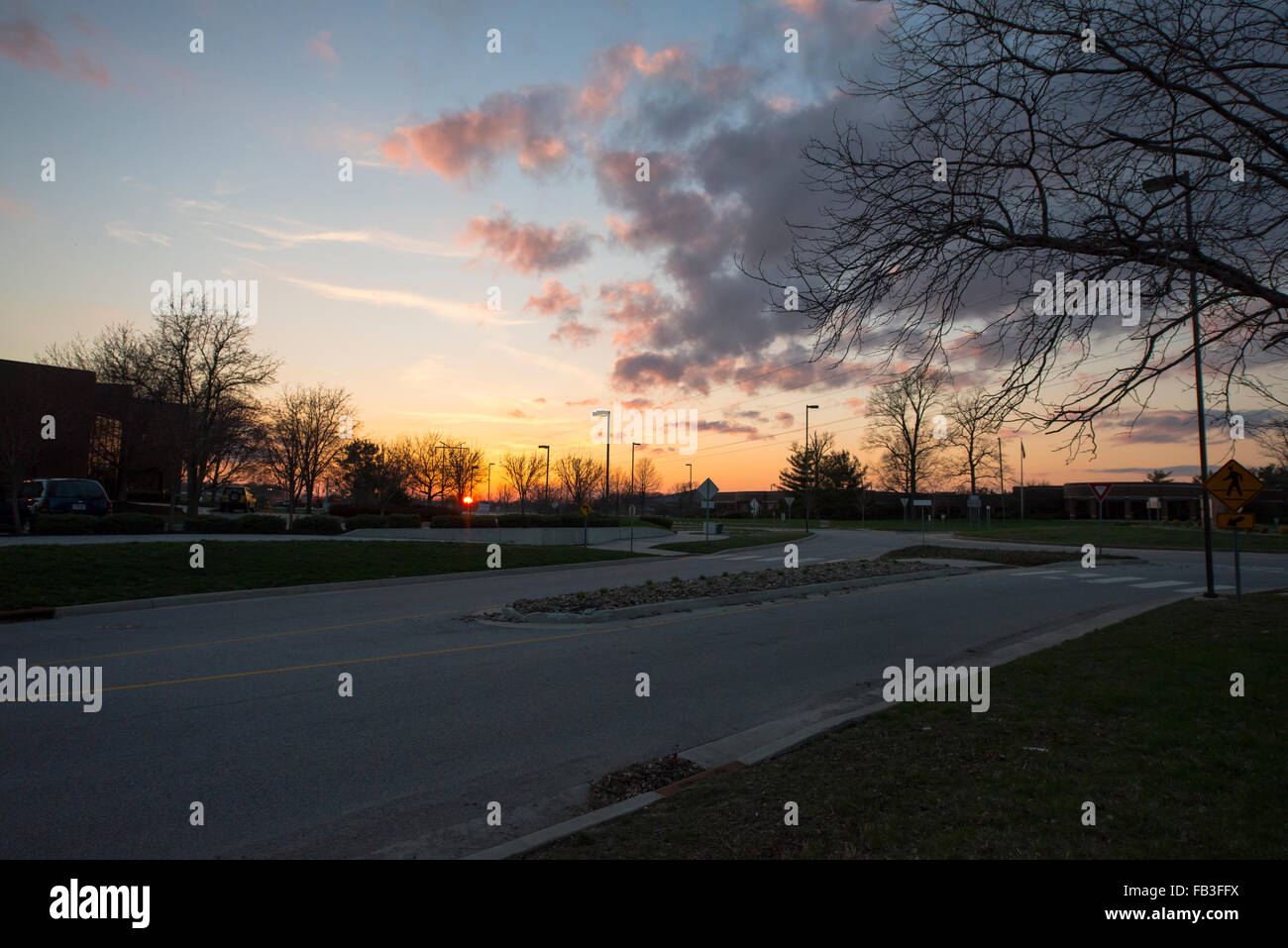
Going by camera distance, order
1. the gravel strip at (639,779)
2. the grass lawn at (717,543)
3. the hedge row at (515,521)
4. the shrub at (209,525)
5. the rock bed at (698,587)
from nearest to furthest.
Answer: the gravel strip at (639,779) → the rock bed at (698,587) → the shrub at (209,525) → the grass lawn at (717,543) → the hedge row at (515,521)

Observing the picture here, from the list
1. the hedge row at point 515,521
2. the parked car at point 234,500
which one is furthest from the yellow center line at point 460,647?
the parked car at point 234,500

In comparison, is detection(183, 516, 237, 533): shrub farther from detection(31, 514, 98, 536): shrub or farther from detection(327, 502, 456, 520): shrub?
detection(327, 502, 456, 520): shrub

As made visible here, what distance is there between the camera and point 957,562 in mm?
27922

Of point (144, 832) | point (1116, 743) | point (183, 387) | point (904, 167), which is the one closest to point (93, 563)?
point (144, 832)

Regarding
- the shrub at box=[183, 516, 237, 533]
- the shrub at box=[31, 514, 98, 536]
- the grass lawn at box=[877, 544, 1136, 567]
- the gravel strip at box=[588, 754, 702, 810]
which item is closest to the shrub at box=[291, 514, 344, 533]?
the shrub at box=[183, 516, 237, 533]

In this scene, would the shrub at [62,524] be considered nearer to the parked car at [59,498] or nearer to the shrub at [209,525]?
the parked car at [59,498]

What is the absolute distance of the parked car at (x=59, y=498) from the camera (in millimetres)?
26922

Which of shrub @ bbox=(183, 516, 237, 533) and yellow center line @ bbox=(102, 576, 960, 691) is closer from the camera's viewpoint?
yellow center line @ bbox=(102, 576, 960, 691)

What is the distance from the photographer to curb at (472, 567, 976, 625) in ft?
43.7

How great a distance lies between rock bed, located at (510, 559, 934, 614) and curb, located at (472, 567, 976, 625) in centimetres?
17

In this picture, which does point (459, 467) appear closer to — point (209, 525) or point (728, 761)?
point (209, 525)

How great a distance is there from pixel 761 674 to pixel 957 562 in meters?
→ 21.4

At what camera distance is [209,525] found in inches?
1110

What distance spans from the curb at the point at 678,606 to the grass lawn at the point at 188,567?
6940 millimetres
